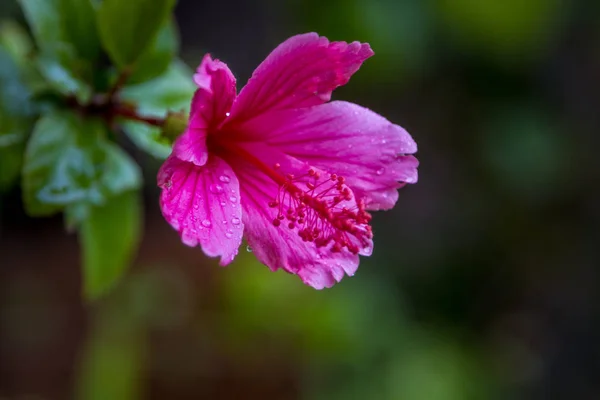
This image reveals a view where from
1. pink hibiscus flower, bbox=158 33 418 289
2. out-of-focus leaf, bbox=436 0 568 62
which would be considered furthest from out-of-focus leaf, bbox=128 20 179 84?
out-of-focus leaf, bbox=436 0 568 62

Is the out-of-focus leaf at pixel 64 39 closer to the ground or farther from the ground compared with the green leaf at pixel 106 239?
farther from the ground

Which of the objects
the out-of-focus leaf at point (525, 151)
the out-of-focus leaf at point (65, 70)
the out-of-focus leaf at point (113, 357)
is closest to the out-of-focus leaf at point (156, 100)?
the out-of-focus leaf at point (65, 70)

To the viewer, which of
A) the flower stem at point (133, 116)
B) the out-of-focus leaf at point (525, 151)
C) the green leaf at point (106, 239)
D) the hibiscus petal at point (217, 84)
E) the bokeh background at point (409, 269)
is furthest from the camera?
the out-of-focus leaf at point (525, 151)

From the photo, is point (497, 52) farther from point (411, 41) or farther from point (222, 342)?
point (222, 342)

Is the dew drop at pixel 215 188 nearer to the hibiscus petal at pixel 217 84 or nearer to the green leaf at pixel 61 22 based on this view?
the hibiscus petal at pixel 217 84

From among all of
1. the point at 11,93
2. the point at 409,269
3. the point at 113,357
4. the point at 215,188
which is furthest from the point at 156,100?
the point at 409,269

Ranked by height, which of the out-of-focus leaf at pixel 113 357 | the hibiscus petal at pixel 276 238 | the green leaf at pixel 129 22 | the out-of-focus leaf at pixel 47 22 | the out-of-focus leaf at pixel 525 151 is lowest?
the out-of-focus leaf at pixel 113 357
